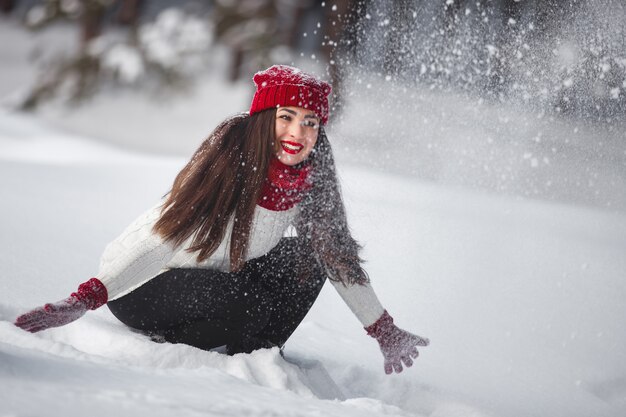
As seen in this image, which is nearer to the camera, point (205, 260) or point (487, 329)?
point (205, 260)

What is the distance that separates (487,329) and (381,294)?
365 millimetres

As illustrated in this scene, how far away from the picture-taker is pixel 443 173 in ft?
20.3

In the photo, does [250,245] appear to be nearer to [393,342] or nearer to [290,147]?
[290,147]

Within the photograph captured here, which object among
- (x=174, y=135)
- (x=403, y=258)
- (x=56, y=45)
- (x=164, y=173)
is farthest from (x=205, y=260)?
(x=56, y=45)

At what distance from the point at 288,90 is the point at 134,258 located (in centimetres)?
46

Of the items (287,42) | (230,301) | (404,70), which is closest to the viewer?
(230,301)

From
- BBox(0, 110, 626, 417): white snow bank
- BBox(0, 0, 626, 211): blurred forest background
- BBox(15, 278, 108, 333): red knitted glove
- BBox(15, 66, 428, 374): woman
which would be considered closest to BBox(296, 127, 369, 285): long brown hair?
BBox(15, 66, 428, 374): woman

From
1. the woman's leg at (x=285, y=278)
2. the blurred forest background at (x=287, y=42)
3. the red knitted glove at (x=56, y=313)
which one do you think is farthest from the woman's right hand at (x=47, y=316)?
A: the blurred forest background at (x=287, y=42)

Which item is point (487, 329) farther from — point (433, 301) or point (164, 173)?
point (164, 173)

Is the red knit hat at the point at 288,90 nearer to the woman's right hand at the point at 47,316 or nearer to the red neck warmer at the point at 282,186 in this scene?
the red neck warmer at the point at 282,186

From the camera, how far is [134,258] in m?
1.51

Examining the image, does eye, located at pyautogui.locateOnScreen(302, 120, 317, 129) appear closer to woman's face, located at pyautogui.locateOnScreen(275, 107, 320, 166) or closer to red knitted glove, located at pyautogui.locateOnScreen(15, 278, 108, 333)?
woman's face, located at pyautogui.locateOnScreen(275, 107, 320, 166)

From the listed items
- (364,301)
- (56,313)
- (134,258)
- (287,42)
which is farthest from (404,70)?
(56,313)

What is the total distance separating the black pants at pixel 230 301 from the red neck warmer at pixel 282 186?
123mm
